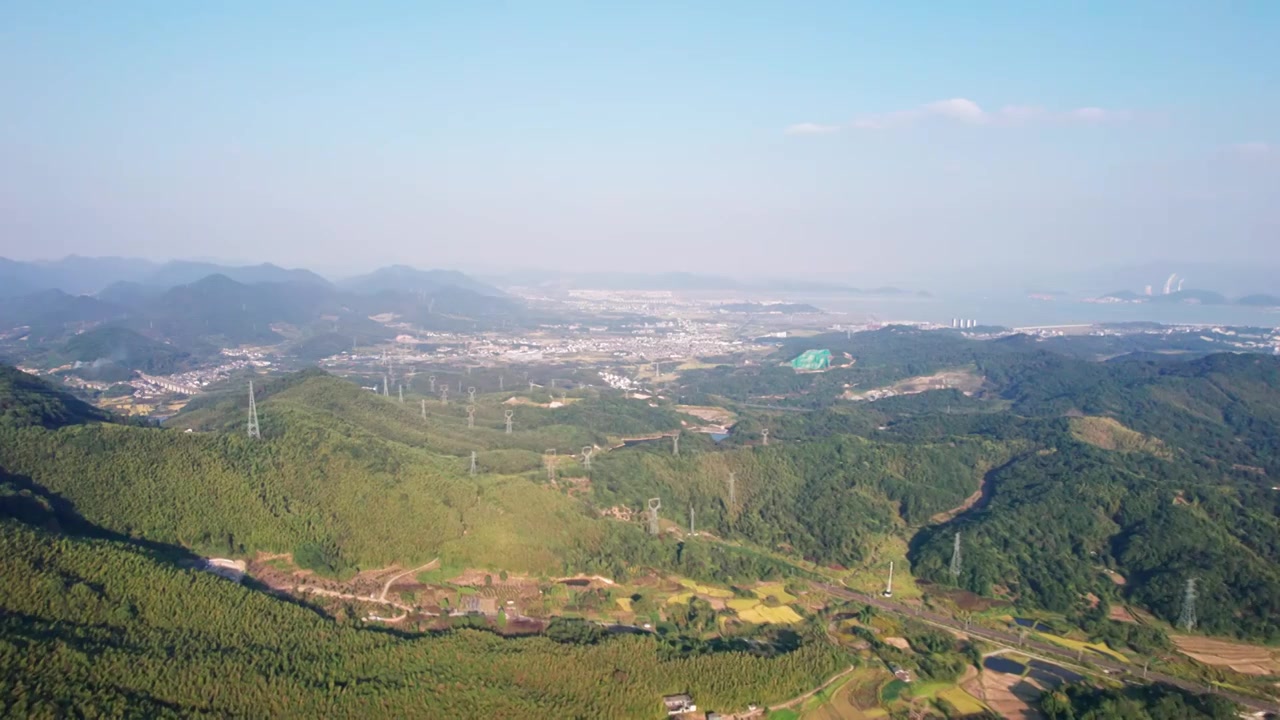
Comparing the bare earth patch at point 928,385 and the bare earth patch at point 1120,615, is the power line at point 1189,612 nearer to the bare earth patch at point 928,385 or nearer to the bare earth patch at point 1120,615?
the bare earth patch at point 1120,615

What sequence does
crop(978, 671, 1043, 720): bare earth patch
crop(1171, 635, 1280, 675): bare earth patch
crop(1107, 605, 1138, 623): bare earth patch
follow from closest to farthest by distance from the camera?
crop(978, 671, 1043, 720): bare earth patch → crop(1171, 635, 1280, 675): bare earth patch → crop(1107, 605, 1138, 623): bare earth patch

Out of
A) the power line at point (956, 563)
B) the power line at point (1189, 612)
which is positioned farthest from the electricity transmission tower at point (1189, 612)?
the power line at point (956, 563)

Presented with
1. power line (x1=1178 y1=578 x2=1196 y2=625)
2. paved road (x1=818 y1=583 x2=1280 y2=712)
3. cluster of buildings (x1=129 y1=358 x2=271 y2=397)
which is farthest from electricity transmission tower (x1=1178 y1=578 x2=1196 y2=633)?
cluster of buildings (x1=129 y1=358 x2=271 y2=397)

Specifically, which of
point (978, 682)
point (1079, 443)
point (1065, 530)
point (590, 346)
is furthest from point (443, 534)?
point (590, 346)

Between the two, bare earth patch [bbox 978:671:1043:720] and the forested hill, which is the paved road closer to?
bare earth patch [bbox 978:671:1043:720]

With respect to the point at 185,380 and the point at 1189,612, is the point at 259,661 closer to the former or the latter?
the point at 1189,612

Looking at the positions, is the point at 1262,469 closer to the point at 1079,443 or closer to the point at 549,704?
the point at 1079,443
